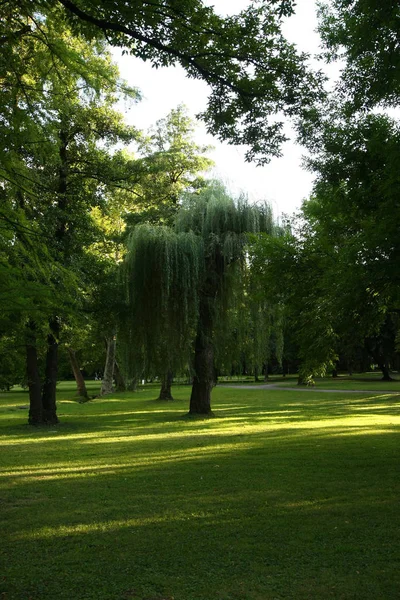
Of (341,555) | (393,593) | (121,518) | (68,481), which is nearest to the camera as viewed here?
(393,593)

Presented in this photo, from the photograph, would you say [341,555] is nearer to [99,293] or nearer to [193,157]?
[99,293]

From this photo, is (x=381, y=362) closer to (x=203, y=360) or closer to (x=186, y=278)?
(x=203, y=360)

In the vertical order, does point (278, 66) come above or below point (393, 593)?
above

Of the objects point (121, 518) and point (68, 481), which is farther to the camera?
point (68, 481)

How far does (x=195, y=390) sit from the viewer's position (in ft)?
62.6

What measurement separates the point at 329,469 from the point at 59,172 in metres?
12.5

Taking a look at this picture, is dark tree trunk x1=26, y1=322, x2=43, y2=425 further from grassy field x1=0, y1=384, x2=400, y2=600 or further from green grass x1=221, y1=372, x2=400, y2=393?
green grass x1=221, y1=372, x2=400, y2=393

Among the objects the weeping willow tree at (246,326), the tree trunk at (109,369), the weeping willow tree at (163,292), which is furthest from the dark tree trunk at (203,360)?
the tree trunk at (109,369)

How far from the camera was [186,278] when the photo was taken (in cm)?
1655

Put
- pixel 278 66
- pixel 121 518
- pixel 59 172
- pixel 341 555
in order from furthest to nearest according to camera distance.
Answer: pixel 59 172 → pixel 121 518 → pixel 278 66 → pixel 341 555

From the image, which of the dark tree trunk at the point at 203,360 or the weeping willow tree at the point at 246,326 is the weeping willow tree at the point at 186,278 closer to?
the dark tree trunk at the point at 203,360

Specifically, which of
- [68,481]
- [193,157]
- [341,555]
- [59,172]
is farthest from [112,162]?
[341,555]

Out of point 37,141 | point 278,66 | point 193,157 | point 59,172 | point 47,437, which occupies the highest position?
point 193,157

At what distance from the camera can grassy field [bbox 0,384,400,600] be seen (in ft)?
13.6
